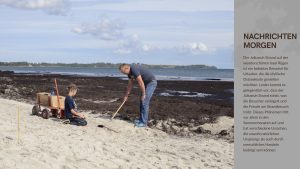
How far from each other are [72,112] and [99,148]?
9.00 feet

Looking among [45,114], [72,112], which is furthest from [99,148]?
[45,114]

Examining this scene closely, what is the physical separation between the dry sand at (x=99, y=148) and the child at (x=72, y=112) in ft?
0.80

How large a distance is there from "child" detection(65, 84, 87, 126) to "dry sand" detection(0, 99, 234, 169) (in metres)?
0.24

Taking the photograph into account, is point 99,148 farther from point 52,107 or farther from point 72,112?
point 52,107

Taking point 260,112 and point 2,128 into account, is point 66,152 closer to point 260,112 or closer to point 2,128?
point 2,128

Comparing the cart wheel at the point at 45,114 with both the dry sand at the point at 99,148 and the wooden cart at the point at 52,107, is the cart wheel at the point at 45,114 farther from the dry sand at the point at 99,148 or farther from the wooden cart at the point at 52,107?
the dry sand at the point at 99,148

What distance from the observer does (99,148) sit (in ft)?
31.6

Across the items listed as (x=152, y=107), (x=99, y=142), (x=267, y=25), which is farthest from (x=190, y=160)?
(x=152, y=107)

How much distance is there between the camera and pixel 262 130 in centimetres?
671

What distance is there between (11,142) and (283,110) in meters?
5.09

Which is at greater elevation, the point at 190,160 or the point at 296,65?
the point at 296,65

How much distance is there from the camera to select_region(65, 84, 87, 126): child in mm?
12133

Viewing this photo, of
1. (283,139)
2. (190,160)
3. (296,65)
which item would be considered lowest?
(190,160)

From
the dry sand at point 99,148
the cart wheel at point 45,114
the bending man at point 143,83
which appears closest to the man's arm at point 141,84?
the bending man at point 143,83
